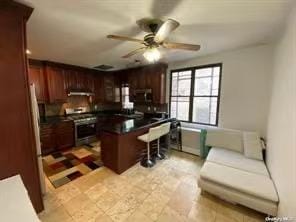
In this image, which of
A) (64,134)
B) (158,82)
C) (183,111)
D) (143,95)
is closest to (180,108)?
(183,111)

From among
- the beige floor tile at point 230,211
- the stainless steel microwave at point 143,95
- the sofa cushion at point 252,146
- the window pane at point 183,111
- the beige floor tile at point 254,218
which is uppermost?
the stainless steel microwave at point 143,95

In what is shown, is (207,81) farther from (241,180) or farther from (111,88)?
(111,88)

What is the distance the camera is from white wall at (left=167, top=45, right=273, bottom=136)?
115 inches

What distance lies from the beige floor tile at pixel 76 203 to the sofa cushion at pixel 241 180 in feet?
5.97

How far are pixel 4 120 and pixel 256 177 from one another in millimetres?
3280

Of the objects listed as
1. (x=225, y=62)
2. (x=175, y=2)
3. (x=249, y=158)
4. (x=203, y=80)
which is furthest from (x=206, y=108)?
(x=175, y=2)

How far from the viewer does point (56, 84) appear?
424cm

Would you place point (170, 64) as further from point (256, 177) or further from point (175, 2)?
point (256, 177)

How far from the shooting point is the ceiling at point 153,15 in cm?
154

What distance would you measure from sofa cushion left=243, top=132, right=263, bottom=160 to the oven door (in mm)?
4214

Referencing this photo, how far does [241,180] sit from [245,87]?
1998 millimetres

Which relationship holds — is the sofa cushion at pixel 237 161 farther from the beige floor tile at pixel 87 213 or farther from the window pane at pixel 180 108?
the beige floor tile at pixel 87 213

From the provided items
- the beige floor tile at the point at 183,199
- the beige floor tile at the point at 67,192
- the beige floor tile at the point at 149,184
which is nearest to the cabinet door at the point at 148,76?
the beige floor tile at the point at 149,184

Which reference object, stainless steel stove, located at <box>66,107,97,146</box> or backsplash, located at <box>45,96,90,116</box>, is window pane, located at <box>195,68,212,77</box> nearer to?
stainless steel stove, located at <box>66,107,97,146</box>
